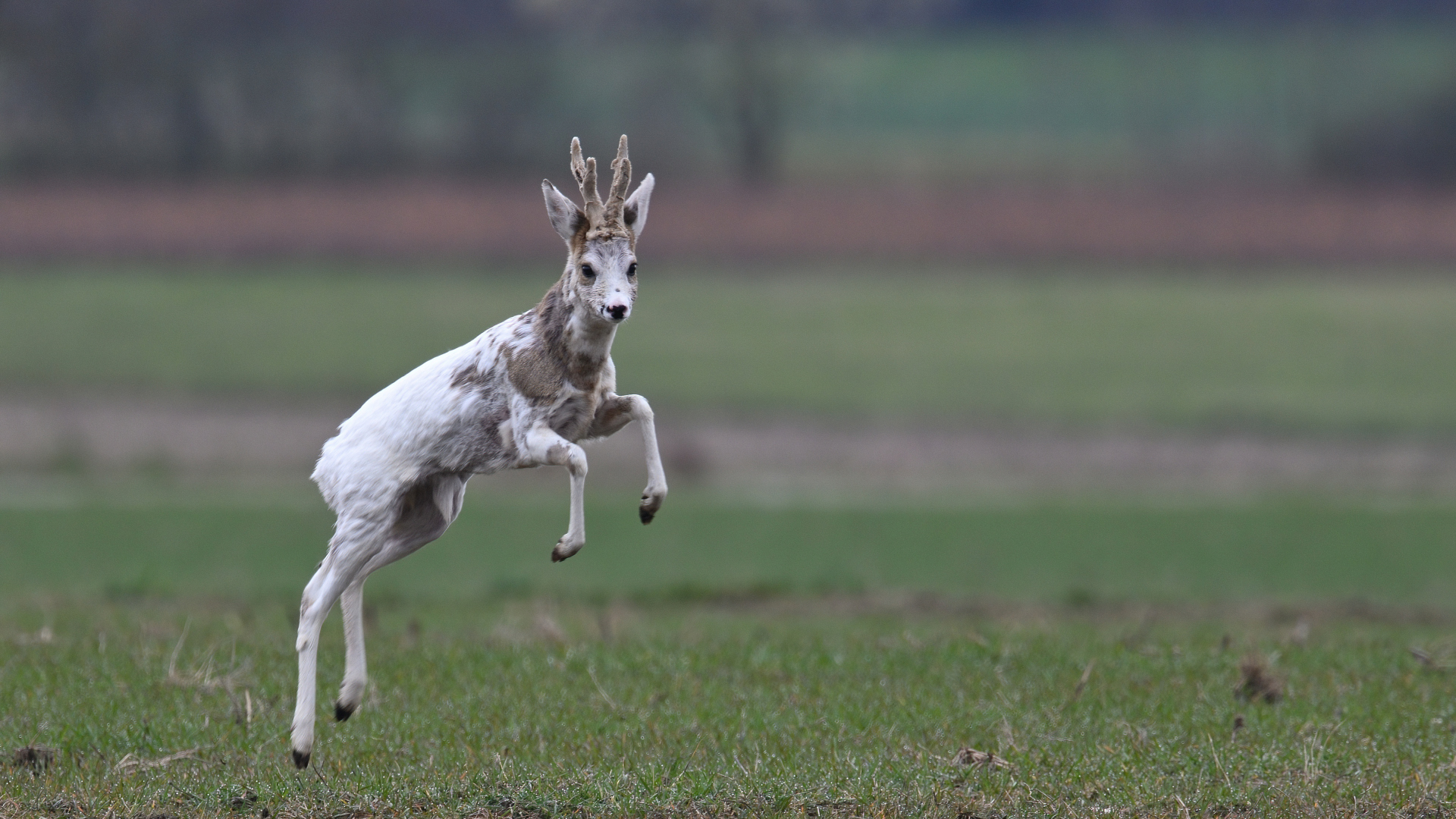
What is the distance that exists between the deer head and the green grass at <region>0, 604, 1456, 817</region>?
2084mm

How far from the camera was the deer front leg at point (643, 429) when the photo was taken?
7105 mm

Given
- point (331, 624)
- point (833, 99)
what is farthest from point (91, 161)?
point (331, 624)

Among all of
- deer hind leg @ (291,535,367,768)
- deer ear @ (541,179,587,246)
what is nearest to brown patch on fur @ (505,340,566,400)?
deer ear @ (541,179,587,246)

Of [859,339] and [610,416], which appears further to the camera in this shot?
[859,339]

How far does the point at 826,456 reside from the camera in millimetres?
31406

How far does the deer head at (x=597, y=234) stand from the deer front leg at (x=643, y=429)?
41 centimetres

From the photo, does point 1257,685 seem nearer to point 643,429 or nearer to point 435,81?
point 643,429

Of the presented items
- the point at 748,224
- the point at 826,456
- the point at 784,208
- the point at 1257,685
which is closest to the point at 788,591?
the point at 1257,685

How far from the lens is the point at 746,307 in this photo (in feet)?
120

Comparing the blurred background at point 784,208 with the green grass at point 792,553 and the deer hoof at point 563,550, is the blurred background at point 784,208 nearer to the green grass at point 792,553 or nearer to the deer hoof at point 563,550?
the green grass at point 792,553

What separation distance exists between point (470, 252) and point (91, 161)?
8.24 meters

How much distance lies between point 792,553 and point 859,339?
549 inches

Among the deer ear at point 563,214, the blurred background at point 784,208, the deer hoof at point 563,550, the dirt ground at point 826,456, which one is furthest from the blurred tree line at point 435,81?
the deer hoof at point 563,550

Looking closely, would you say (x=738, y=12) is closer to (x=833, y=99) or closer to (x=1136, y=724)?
(x=833, y=99)
